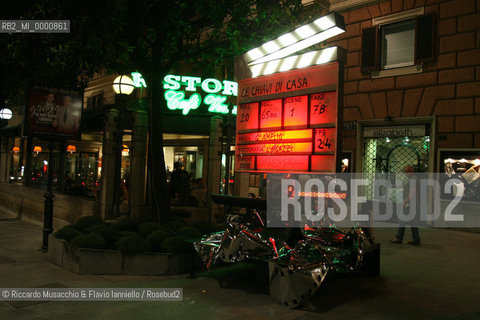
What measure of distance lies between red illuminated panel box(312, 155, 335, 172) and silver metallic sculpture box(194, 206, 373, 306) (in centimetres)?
91

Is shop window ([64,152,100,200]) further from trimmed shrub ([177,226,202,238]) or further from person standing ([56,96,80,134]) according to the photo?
trimmed shrub ([177,226,202,238])

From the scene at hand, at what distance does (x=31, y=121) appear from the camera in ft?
30.5

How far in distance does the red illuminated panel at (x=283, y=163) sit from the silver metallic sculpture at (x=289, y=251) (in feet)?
2.82

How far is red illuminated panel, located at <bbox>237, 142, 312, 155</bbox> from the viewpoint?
6.23 m

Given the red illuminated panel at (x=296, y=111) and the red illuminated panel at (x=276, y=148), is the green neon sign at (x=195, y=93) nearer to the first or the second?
the red illuminated panel at (x=276, y=148)

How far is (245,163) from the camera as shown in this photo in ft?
24.4

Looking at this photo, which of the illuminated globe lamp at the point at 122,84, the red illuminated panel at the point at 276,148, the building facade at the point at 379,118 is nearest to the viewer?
the red illuminated panel at the point at 276,148

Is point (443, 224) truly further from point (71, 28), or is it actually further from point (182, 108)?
point (71, 28)

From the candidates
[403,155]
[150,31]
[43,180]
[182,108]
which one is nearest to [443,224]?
[403,155]

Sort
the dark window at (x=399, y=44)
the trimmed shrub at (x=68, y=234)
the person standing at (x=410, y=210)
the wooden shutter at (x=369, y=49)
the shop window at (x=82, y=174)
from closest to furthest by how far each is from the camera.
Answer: the trimmed shrub at (x=68, y=234) → the person standing at (x=410, y=210) → the dark window at (x=399, y=44) → the wooden shutter at (x=369, y=49) → the shop window at (x=82, y=174)

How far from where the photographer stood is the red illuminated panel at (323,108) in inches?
231

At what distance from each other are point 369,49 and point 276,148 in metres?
9.04

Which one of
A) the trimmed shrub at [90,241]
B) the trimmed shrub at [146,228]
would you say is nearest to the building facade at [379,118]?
the trimmed shrub at [146,228]

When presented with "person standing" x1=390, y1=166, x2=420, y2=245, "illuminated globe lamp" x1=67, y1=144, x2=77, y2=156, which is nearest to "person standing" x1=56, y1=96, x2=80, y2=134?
"illuminated globe lamp" x1=67, y1=144, x2=77, y2=156
